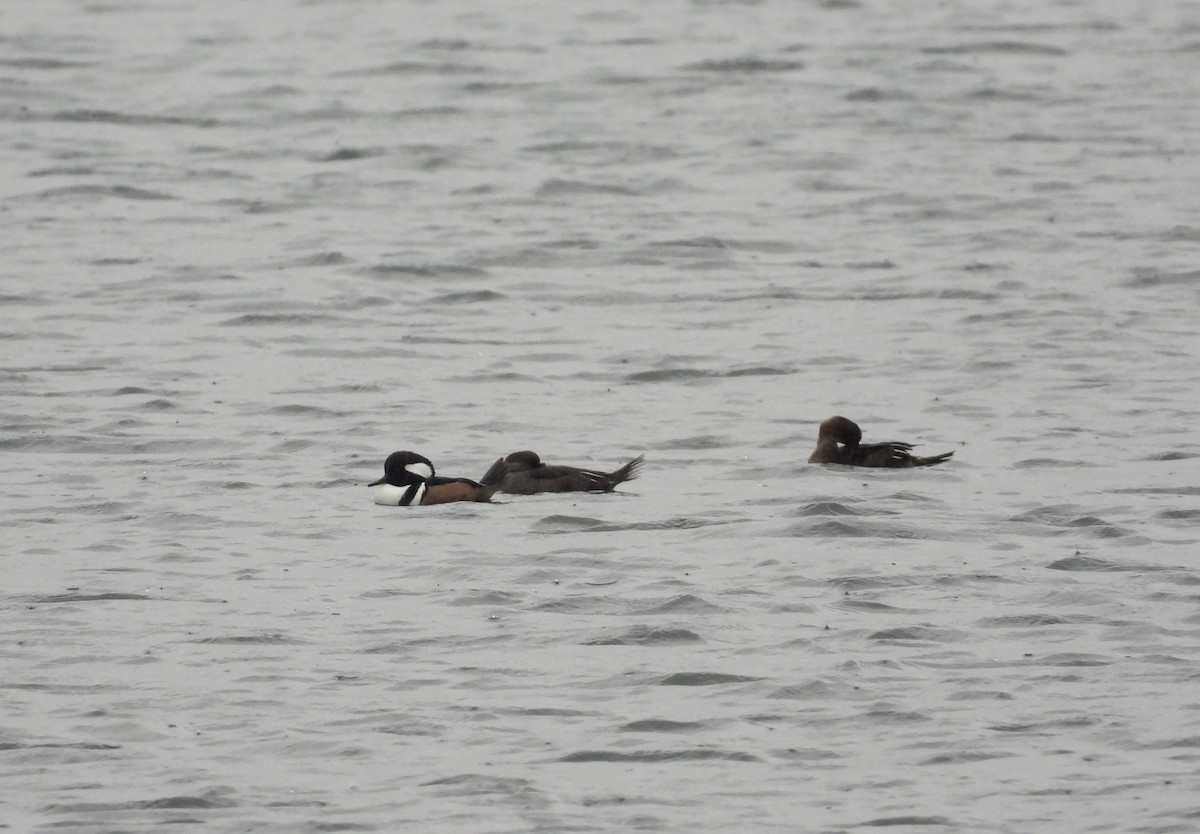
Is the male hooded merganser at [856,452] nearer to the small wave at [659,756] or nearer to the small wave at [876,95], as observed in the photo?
the small wave at [659,756]

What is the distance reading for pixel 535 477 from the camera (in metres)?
13.2

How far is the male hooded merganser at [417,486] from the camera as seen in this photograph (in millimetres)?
13023

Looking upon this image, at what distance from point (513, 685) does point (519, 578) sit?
1782 mm

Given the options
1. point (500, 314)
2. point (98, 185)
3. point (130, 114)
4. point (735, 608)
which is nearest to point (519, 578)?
point (735, 608)

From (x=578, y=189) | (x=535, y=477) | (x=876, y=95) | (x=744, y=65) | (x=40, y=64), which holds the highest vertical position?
(x=40, y=64)

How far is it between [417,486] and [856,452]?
273 centimetres

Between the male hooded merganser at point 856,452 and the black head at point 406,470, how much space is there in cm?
249

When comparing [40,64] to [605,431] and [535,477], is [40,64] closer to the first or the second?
[605,431]

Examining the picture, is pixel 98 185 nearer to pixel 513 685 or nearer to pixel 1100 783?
pixel 513 685

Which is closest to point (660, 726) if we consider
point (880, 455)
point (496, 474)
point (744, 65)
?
point (496, 474)

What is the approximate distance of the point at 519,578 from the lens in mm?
11586

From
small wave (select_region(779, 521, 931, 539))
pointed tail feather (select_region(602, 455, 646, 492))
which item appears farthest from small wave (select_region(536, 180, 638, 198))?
small wave (select_region(779, 521, 931, 539))

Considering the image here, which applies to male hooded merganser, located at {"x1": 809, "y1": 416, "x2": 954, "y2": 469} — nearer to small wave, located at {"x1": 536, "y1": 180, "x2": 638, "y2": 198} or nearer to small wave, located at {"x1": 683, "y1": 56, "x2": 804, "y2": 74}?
small wave, located at {"x1": 536, "y1": 180, "x2": 638, "y2": 198}

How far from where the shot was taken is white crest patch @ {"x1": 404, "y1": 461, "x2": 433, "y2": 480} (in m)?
13.1
